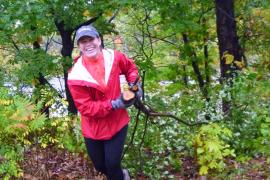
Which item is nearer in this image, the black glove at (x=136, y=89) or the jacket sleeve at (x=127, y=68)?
the black glove at (x=136, y=89)

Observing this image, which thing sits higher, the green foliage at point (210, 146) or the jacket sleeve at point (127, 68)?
the jacket sleeve at point (127, 68)

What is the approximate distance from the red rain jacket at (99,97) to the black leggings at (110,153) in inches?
2.9

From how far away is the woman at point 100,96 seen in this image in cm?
409

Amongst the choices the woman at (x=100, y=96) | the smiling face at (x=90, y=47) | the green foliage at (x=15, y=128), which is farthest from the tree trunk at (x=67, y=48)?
the smiling face at (x=90, y=47)

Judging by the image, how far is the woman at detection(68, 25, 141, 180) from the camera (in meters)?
4.09

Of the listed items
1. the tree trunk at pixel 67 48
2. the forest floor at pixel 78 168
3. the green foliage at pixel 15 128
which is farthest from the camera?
the tree trunk at pixel 67 48

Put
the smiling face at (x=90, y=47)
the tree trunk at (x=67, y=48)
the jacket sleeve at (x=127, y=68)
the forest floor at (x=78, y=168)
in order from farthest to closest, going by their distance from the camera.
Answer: the tree trunk at (x=67, y=48)
the forest floor at (x=78, y=168)
the jacket sleeve at (x=127, y=68)
the smiling face at (x=90, y=47)

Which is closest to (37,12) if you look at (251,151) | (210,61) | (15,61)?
(15,61)

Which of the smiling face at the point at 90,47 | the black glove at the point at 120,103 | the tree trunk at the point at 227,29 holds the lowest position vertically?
the black glove at the point at 120,103

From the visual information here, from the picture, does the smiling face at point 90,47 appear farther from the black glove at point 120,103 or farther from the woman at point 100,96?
the black glove at point 120,103

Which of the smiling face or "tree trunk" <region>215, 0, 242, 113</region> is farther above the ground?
"tree trunk" <region>215, 0, 242, 113</region>

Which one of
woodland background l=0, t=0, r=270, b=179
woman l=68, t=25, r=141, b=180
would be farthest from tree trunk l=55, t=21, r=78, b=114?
woman l=68, t=25, r=141, b=180

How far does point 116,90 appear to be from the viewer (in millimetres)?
4262

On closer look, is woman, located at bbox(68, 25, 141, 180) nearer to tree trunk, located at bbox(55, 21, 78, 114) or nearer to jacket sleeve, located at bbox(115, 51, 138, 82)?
jacket sleeve, located at bbox(115, 51, 138, 82)
